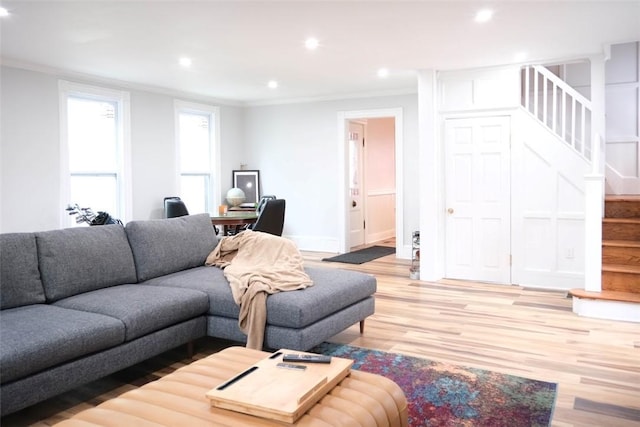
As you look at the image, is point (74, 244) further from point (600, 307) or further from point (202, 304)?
point (600, 307)

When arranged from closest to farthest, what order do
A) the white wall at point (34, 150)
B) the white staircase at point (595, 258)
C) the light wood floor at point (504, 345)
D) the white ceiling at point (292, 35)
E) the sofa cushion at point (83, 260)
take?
the light wood floor at point (504, 345) < the sofa cushion at point (83, 260) < the white ceiling at point (292, 35) < the white staircase at point (595, 258) < the white wall at point (34, 150)

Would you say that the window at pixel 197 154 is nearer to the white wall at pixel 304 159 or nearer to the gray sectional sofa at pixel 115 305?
the white wall at pixel 304 159

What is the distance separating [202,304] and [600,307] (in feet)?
11.3

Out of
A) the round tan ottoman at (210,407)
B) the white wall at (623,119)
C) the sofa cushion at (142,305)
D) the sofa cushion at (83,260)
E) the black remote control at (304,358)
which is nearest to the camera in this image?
the round tan ottoman at (210,407)

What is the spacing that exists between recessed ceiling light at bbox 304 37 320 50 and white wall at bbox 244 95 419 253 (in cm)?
289

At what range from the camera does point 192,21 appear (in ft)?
13.2

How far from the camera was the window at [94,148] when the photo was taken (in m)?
5.89

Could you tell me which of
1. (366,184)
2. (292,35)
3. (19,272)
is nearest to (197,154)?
(366,184)

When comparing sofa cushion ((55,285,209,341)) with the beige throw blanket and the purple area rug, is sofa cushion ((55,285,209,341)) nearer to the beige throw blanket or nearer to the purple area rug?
the beige throw blanket

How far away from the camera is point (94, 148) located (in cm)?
626

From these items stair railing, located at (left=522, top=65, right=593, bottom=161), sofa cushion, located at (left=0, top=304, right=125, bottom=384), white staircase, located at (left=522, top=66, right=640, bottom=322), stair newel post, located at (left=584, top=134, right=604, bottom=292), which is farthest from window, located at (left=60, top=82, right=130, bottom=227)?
stair newel post, located at (left=584, top=134, right=604, bottom=292)

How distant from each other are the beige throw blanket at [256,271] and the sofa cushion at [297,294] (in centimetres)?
7

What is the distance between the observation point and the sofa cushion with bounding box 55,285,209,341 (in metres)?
2.90

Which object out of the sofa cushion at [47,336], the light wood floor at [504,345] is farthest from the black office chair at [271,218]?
the sofa cushion at [47,336]
